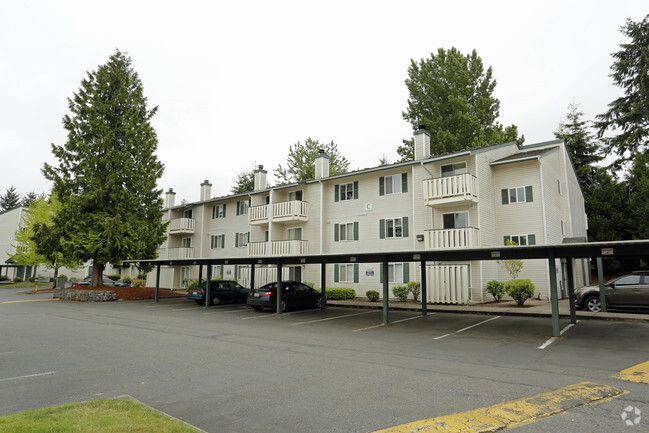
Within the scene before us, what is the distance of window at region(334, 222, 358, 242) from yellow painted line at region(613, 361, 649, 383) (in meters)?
19.3

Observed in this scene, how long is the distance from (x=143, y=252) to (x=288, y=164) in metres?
24.0

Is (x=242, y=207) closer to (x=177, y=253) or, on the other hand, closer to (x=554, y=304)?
(x=177, y=253)

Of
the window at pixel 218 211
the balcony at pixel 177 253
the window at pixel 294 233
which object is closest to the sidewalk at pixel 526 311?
the window at pixel 294 233

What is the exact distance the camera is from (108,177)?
92.8 feet

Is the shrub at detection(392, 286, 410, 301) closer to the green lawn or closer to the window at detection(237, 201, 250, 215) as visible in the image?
the window at detection(237, 201, 250, 215)

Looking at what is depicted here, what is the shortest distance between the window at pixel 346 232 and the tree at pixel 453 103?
15.0 meters

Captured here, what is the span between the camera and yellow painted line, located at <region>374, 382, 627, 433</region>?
481 cm

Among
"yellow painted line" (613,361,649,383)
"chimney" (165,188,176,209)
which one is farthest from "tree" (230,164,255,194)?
"yellow painted line" (613,361,649,383)

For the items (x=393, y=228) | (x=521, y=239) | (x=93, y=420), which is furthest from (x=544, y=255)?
(x=393, y=228)

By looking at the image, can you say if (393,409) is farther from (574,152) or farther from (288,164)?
(288,164)

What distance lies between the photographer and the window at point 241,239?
111 feet

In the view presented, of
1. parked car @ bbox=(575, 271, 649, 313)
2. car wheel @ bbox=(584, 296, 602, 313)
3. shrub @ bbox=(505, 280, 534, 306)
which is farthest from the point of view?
shrub @ bbox=(505, 280, 534, 306)

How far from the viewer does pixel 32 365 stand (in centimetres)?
827

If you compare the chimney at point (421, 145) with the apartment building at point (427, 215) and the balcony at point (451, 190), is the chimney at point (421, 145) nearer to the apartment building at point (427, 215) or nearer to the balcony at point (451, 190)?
the apartment building at point (427, 215)
